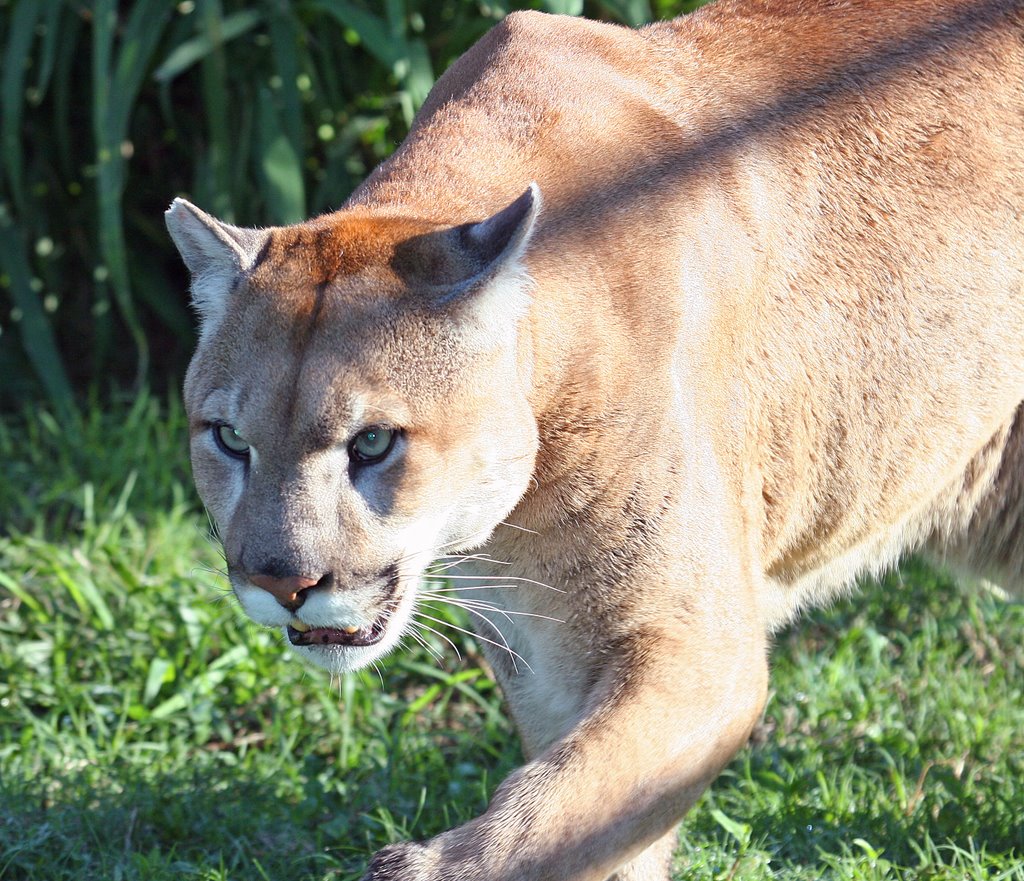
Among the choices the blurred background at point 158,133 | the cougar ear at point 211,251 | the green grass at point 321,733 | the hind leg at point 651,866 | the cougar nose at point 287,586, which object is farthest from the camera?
the blurred background at point 158,133

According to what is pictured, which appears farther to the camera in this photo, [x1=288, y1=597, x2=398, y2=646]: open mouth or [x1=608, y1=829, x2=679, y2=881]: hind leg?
[x1=608, y1=829, x2=679, y2=881]: hind leg

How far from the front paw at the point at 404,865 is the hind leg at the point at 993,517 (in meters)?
1.66

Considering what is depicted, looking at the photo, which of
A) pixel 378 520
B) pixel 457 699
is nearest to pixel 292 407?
pixel 378 520

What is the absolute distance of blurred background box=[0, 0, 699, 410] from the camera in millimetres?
5086

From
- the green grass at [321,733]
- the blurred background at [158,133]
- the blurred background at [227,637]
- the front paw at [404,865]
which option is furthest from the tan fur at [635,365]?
the blurred background at [158,133]

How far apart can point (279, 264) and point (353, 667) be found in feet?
2.51

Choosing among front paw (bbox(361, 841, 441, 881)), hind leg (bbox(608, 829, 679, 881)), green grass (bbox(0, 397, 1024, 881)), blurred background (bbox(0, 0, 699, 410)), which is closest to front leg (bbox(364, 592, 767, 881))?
front paw (bbox(361, 841, 441, 881))

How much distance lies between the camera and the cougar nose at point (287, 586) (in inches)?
96.0

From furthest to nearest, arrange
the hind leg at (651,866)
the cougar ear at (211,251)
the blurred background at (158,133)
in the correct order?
the blurred background at (158,133) < the hind leg at (651,866) < the cougar ear at (211,251)

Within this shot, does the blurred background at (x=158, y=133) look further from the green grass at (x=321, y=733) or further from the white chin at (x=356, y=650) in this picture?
the white chin at (x=356, y=650)

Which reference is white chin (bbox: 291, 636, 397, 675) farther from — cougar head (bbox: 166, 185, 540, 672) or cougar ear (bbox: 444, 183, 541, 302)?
cougar ear (bbox: 444, 183, 541, 302)

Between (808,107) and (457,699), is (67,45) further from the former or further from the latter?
(808,107)

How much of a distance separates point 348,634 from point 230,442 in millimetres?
412

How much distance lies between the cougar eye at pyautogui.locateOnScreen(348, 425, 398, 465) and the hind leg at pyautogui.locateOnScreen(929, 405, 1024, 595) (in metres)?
1.63
